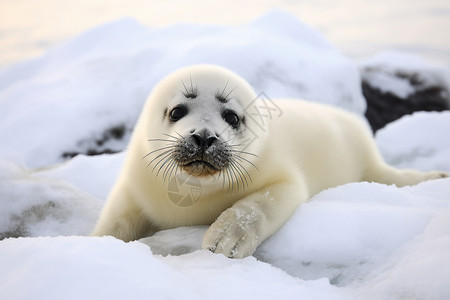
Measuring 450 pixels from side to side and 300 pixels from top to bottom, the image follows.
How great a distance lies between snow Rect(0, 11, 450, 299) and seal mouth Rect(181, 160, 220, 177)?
28 centimetres

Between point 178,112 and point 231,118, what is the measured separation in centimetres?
25

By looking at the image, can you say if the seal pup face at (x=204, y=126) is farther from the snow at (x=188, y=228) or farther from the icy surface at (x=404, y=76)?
the icy surface at (x=404, y=76)

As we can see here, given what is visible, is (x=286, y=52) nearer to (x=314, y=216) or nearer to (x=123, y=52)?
(x=123, y=52)

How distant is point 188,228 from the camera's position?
2207 mm

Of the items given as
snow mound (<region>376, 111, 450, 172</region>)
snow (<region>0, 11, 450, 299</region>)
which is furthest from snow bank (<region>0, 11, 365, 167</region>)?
snow mound (<region>376, 111, 450, 172</region>)

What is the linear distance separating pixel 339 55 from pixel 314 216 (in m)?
4.86

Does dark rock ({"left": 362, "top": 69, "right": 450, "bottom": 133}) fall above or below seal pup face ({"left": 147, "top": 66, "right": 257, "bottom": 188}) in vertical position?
below

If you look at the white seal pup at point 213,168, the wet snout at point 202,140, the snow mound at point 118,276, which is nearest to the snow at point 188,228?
the snow mound at point 118,276

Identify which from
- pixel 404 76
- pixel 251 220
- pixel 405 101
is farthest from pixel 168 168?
pixel 404 76

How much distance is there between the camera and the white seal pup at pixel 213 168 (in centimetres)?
196

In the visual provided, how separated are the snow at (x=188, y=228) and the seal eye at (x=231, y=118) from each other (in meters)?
0.52

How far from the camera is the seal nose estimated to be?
1927mm

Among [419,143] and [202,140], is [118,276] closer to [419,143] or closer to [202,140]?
[202,140]

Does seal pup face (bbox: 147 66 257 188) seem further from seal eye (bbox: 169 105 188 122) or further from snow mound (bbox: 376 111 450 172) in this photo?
snow mound (bbox: 376 111 450 172)
